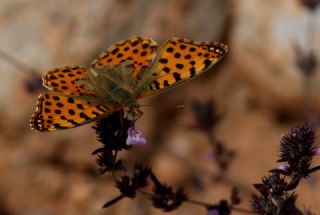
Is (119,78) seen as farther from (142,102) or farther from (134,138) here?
(142,102)

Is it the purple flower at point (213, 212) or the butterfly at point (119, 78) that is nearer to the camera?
the butterfly at point (119, 78)

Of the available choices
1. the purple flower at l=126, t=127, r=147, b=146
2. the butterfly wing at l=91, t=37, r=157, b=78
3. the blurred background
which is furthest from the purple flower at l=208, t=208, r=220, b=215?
the blurred background

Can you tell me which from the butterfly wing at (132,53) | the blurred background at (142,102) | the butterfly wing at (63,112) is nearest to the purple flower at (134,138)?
the butterfly wing at (63,112)

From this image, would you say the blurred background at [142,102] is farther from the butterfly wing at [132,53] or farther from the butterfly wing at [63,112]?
the butterfly wing at [63,112]

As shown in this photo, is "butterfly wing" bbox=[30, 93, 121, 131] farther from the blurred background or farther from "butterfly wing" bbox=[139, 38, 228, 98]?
the blurred background

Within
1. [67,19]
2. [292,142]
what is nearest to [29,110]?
[67,19]

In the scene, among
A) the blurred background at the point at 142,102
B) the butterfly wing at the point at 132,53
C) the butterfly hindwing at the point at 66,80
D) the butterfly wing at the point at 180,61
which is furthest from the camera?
the blurred background at the point at 142,102

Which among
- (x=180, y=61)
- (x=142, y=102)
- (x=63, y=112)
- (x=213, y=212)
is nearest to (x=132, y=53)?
(x=180, y=61)

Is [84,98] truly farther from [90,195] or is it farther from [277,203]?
[90,195]
